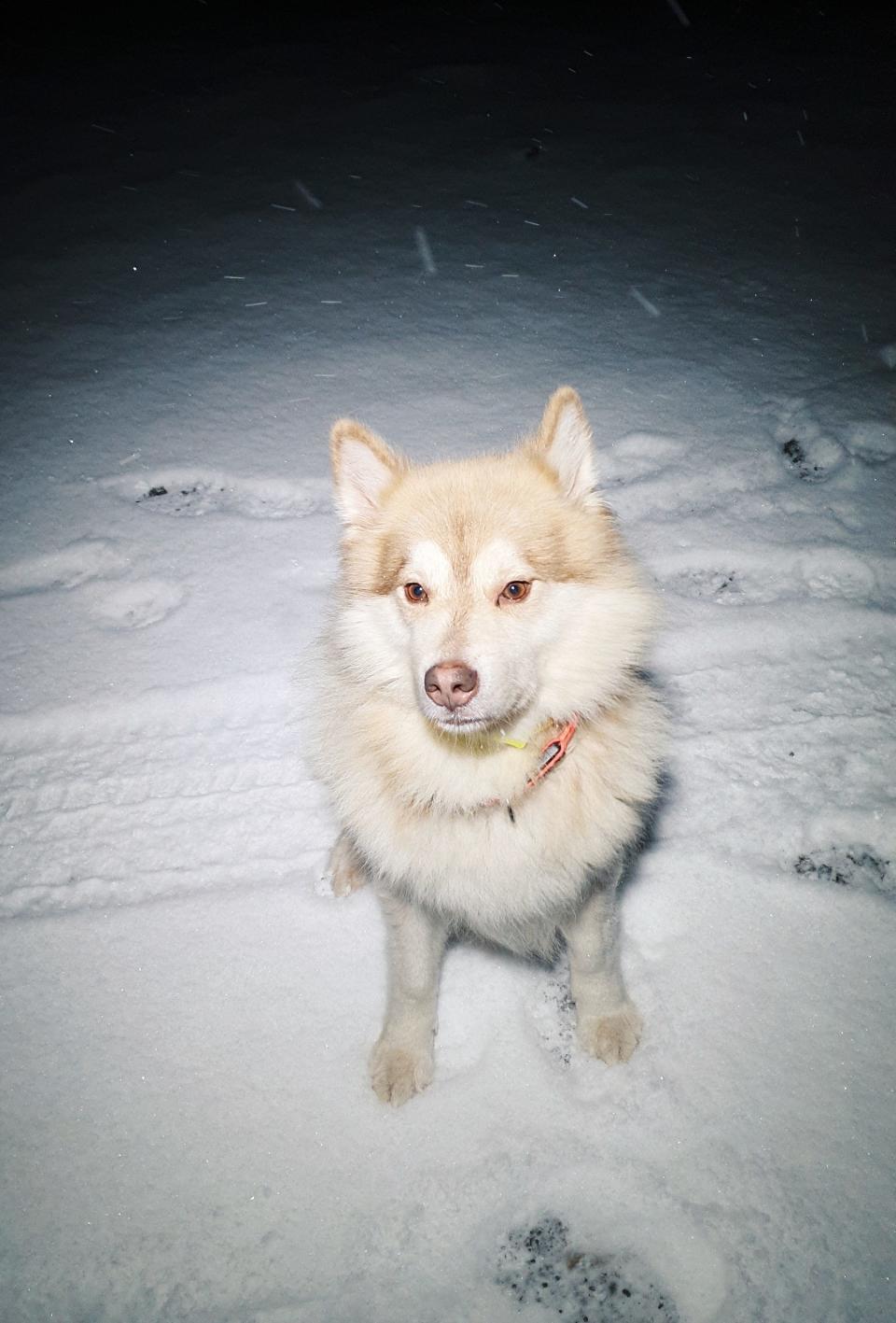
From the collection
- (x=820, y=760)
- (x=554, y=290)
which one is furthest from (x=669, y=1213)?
(x=554, y=290)

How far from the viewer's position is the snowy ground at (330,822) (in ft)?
5.36

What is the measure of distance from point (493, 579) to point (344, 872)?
1.02m

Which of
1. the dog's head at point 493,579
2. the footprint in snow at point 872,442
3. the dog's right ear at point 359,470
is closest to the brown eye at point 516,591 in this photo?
the dog's head at point 493,579

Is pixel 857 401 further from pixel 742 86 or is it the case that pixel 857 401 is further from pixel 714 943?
pixel 742 86

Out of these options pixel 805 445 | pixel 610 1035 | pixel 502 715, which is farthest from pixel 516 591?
pixel 805 445

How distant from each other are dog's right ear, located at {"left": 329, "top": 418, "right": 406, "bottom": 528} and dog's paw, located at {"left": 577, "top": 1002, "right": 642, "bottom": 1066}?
127 cm

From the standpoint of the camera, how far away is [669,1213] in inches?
64.3

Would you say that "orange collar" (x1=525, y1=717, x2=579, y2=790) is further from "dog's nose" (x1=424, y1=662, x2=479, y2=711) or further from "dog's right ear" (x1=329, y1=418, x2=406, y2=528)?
"dog's right ear" (x1=329, y1=418, x2=406, y2=528)

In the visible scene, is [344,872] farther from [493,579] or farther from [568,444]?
[568,444]

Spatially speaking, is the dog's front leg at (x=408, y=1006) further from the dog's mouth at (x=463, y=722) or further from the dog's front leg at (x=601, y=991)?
the dog's mouth at (x=463, y=722)

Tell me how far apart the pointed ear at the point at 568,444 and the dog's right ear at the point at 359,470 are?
326 millimetres

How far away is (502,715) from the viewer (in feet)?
4.94

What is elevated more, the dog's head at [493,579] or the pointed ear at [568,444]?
the pointed ear at [568,444]

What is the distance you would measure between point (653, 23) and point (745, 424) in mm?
6703
